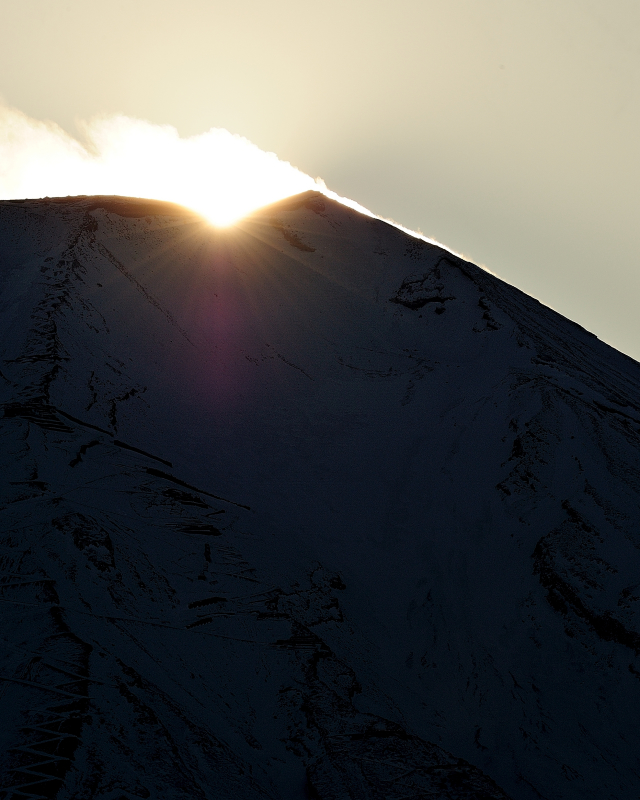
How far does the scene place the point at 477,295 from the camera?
57.7 ft

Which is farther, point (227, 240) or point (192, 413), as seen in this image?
point (227, 240)

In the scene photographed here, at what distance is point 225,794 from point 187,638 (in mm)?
2033

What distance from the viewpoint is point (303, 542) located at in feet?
32.6

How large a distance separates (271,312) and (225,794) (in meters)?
13.2

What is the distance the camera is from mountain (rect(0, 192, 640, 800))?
6.13 metres

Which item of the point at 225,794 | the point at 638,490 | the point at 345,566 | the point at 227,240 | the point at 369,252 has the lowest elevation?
the point at 225,794

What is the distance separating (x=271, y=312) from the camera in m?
17.1

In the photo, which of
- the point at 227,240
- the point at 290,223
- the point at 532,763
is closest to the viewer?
the point at 532,763

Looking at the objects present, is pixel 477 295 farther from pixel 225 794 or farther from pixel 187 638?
pixel 225 794

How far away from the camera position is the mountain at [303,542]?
20.1 ft

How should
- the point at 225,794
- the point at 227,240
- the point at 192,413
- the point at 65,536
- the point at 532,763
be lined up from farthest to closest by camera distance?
the point at 227,240, the point at 192,413, the point at 65,536, the point at 532,763, the point at 225,794

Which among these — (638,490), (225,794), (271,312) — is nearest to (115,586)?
(225,794)

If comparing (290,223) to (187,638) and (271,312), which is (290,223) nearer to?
(271,312)

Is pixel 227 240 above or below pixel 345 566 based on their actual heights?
above
